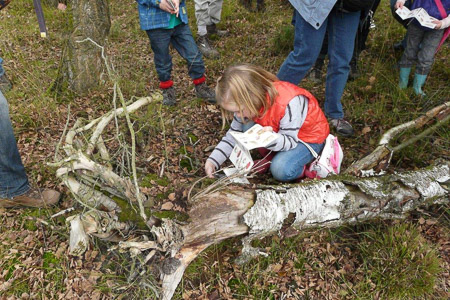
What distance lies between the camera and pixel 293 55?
2.90m

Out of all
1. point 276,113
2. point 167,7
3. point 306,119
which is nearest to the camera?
point 276,113

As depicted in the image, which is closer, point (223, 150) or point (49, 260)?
point (49, 260)

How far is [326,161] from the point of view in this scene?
2.54m

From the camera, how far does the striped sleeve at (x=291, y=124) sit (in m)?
2.37

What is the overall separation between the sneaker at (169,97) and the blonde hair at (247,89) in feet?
4.56

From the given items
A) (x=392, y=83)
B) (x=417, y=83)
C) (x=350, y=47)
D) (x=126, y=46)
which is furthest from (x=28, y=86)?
(x=417, y=83)

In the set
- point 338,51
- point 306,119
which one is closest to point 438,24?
point 338,51

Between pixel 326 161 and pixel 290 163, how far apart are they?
0.31m

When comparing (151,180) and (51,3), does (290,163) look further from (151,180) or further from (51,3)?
(51,3)

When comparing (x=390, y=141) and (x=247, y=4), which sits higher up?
(x=247, y=4)

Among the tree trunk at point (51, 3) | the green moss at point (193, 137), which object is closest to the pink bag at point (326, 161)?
the green moss at point (193, 137)

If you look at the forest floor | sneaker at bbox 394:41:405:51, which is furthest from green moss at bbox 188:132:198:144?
sneaker at bbox 394:41:405:51

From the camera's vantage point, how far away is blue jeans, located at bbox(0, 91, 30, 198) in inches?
86.3

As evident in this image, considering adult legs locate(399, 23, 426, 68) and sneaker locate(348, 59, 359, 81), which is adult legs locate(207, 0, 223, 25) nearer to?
sneaker locate(348, 59, 359, 81)
